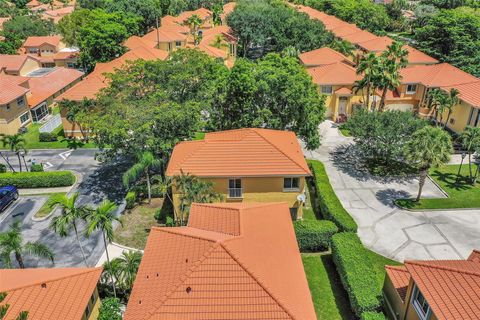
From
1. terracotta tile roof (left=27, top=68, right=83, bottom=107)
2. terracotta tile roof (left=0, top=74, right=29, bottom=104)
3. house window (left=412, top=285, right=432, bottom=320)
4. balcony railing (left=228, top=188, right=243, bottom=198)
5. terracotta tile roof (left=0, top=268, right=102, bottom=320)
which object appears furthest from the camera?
terracotta tile roof (left=27, top=68, right=83, bottom=107)

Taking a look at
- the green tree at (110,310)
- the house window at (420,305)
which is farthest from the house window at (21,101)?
the house window at (420,305)

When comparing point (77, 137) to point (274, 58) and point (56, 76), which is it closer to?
point (56, 76)

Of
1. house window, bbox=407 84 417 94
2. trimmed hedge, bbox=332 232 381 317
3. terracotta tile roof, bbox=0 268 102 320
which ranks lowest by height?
trimmed hedge, bbox=332 232 381 317

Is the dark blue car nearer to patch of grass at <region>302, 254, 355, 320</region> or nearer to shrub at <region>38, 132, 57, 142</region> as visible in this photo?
shrub at <region>38, 132, 57, 142</region>

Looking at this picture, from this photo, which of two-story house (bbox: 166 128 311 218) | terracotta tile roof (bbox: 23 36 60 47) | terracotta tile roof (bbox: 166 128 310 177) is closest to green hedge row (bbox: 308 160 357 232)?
two-story house (bbox: 166 128 311 218)

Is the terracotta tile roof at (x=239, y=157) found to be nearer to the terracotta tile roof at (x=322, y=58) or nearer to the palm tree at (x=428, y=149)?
the palm tree at (x=428, y=149)

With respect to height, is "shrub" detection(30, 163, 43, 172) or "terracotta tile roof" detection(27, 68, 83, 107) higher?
"terracotta tile roof" detection(27, 68, 83, 107)

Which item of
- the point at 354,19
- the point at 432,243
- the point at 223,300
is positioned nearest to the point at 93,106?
the point at 223,300
